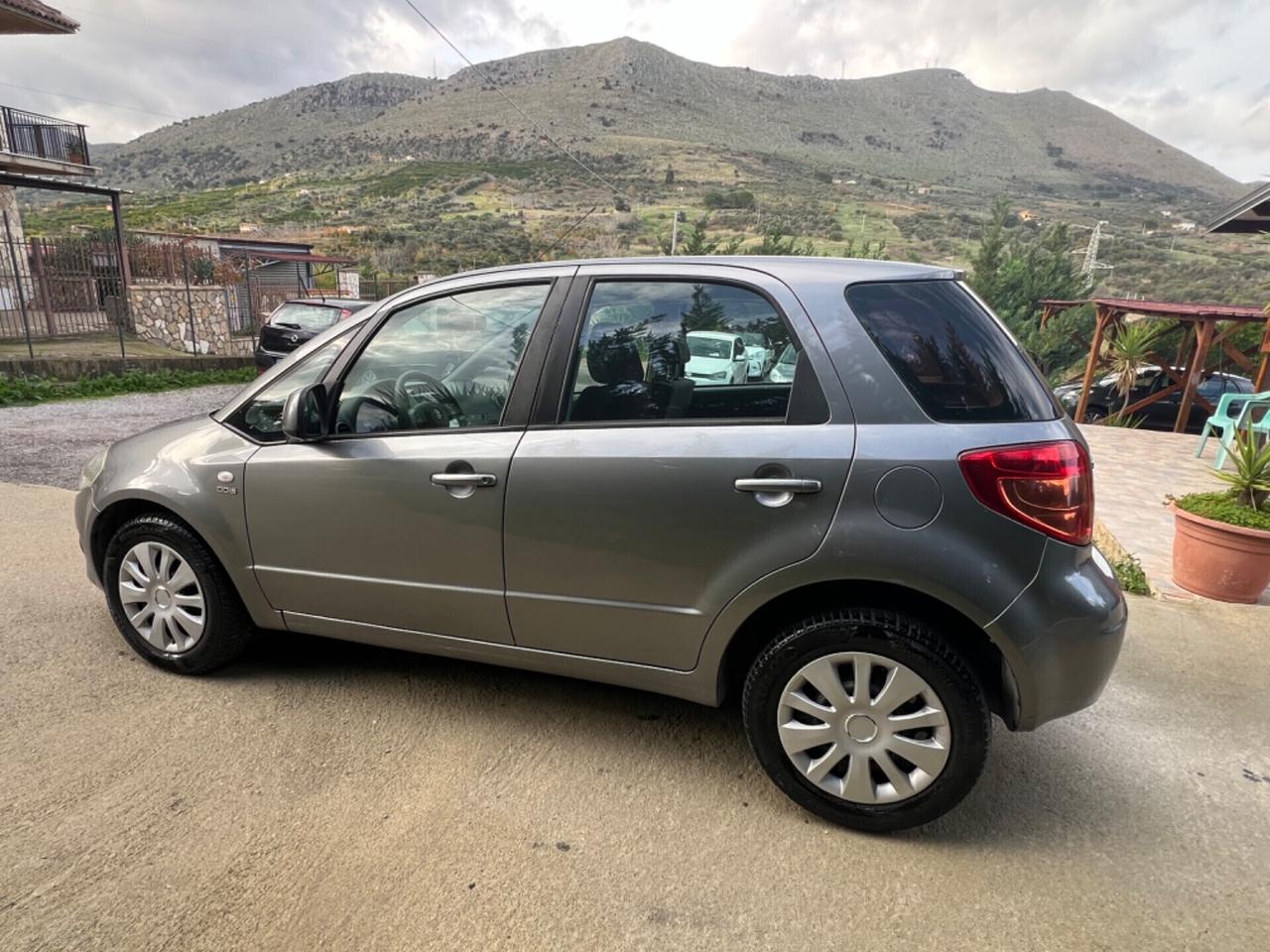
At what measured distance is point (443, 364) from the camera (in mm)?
2744

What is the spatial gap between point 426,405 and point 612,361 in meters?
0.74

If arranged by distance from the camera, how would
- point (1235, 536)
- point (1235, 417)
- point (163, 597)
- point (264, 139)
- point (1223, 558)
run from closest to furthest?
point (163, 597)
point (1235, 536)
point (1223, 558)
point (1235, 417)
point (264, 139)

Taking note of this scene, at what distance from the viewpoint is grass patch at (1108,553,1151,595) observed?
448cm

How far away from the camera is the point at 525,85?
84.9m

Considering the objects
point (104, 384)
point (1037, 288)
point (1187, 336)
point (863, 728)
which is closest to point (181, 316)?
point (104, 384)

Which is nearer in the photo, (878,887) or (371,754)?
(878,887)

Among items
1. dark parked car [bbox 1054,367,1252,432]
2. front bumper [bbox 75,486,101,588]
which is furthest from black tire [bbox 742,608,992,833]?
dark parked car [bbox 1054,367,1252,432]

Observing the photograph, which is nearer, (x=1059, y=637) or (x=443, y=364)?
(x=1059, y=637)

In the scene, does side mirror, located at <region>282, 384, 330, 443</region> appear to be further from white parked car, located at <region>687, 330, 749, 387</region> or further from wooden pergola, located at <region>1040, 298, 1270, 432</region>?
wooden pergola, located at <region>1040, 298, 1270, 432</region>

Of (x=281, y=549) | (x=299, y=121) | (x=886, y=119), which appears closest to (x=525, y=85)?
(x=299, y=121)

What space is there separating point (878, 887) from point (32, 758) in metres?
2.77

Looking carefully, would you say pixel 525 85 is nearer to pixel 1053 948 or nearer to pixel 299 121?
pixel 299 121

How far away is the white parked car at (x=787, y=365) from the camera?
2227 millimetres

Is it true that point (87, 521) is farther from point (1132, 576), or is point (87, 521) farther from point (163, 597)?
point (1132, 576)
